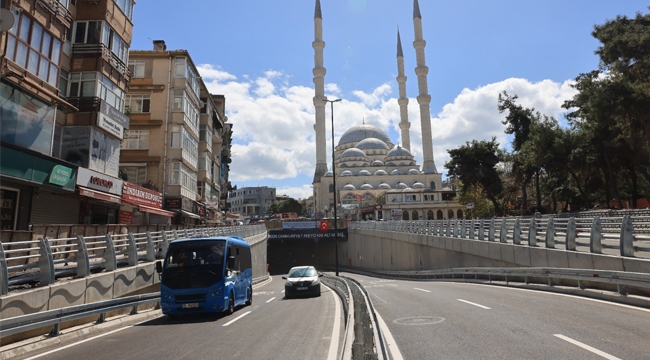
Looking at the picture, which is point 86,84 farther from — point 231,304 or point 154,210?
point 231,304

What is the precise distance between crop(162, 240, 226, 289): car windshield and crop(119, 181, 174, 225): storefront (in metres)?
11.8

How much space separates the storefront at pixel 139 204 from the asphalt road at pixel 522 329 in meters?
16.7

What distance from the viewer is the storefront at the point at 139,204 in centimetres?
2328

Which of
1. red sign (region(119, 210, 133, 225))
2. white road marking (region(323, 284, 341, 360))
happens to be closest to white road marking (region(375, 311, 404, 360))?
white road marking (region(323, 284, 341, 360))

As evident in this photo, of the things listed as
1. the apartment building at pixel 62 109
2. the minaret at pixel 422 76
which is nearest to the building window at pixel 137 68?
the apartment building at pixel 62 109

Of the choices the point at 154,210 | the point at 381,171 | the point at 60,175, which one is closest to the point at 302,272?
the point at 60,175

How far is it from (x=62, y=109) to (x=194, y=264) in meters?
12.3

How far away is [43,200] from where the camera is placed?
59.9ft

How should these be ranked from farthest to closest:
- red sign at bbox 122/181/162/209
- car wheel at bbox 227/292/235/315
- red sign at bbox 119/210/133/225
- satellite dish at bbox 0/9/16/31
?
red sign at bbox 119/210/133/225
red sign at bbox 122/181/162/209
car wheel at bbox 227/292/235/315
satellite dish at bbox 0/9/16/31

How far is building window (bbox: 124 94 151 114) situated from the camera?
103 ft

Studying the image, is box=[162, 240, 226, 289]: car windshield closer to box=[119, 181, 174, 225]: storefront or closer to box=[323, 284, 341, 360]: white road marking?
box=[323, 284, 341, 360]: white road marking

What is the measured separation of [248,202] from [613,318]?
439ft

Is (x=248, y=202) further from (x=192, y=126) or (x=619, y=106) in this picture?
(x=619, y=106)

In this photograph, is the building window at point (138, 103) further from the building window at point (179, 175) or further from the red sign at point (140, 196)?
the red sign at point (140, 196)
